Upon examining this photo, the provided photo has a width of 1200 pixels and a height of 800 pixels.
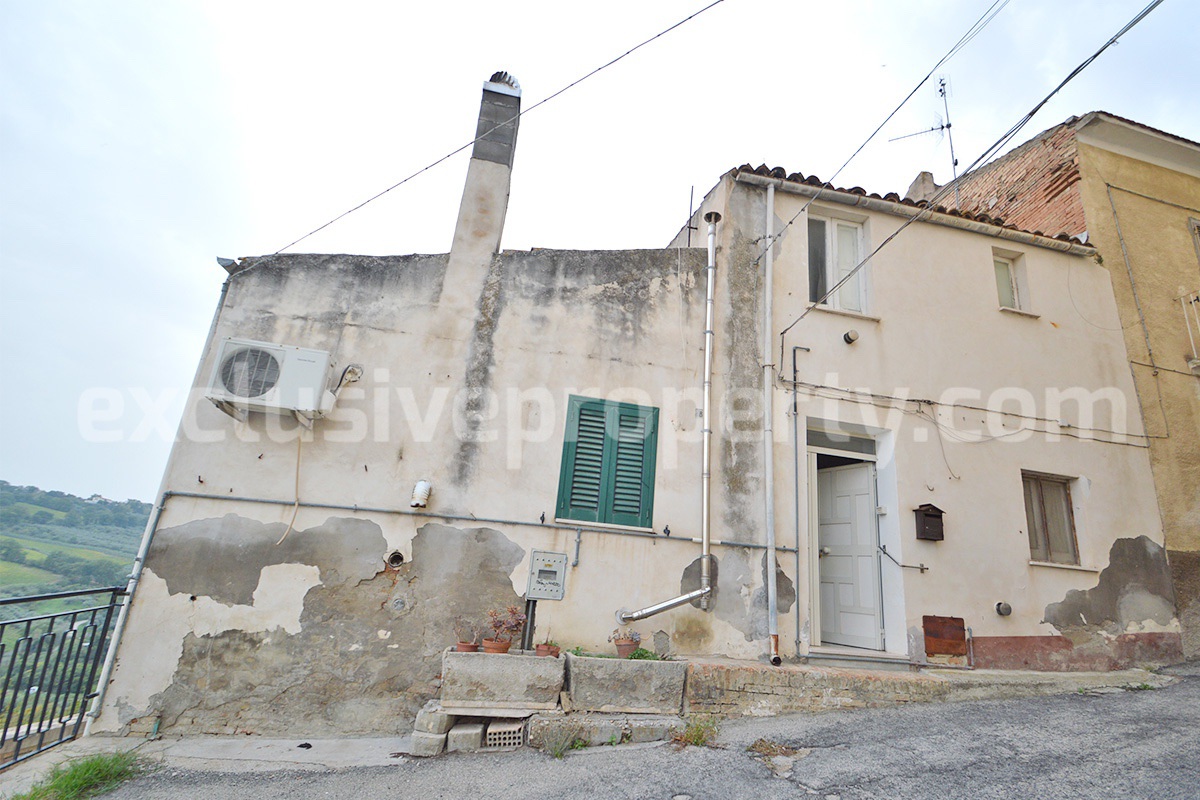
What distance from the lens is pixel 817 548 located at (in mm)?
6219

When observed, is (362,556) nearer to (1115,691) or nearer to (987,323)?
(1115,691)

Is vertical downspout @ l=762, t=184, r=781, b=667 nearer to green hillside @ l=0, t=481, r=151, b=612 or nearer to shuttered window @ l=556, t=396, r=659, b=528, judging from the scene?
shuttered window @ l=556, t=396, r=659, b=528

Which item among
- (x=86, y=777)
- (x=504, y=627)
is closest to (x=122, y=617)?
(x=86, y=777)

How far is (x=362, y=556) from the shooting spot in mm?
4992

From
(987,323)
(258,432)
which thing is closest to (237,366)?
(258,432)

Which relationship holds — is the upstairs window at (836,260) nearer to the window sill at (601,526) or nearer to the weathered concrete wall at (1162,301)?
the window sill at (601,526)

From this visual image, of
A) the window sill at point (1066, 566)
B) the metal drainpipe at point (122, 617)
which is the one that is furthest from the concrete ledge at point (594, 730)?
the window sill at point (1066, 566)

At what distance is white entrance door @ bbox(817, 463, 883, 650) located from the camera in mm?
6113

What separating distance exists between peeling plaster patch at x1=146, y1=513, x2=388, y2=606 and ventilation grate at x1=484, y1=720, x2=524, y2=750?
5.54 ft

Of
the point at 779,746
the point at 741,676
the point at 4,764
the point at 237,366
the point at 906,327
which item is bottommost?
the point at 4,764

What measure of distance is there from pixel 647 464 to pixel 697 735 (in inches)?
93.8

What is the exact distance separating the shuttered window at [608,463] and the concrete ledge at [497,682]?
142 cm

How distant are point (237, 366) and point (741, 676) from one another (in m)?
5.02

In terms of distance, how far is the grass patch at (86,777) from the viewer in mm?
3447
